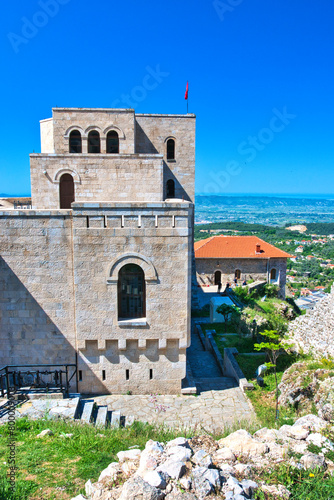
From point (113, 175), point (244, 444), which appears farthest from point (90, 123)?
point (244, 444)

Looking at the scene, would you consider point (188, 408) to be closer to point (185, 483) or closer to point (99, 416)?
point (99, 416)

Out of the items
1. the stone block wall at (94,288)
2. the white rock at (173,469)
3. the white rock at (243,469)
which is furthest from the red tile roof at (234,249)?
the white rock at (173,469)

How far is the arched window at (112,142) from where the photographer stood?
16391 mm

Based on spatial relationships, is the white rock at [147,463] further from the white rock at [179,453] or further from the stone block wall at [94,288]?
the stone block wall at [94,288]

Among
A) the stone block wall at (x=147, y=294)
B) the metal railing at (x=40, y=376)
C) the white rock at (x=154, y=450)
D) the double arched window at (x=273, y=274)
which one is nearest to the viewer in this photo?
the white rock at (x=154, y=450)

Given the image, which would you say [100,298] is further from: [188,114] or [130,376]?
[188,114]

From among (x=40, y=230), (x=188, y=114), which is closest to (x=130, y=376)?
(x=40, y=230)

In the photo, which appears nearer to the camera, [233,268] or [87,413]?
[87,413]

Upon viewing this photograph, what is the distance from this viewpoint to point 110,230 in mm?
10164

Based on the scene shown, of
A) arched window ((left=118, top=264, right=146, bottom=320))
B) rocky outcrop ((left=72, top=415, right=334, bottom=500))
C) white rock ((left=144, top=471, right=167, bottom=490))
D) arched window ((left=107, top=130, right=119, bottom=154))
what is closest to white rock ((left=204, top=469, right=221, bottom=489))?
rocky outcrop ((left=72, top=415, right=334, bottom=500))

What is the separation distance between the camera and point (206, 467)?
17.1 ft

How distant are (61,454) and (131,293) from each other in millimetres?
4921

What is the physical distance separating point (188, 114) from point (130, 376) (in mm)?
15119

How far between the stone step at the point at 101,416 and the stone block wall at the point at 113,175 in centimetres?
770
